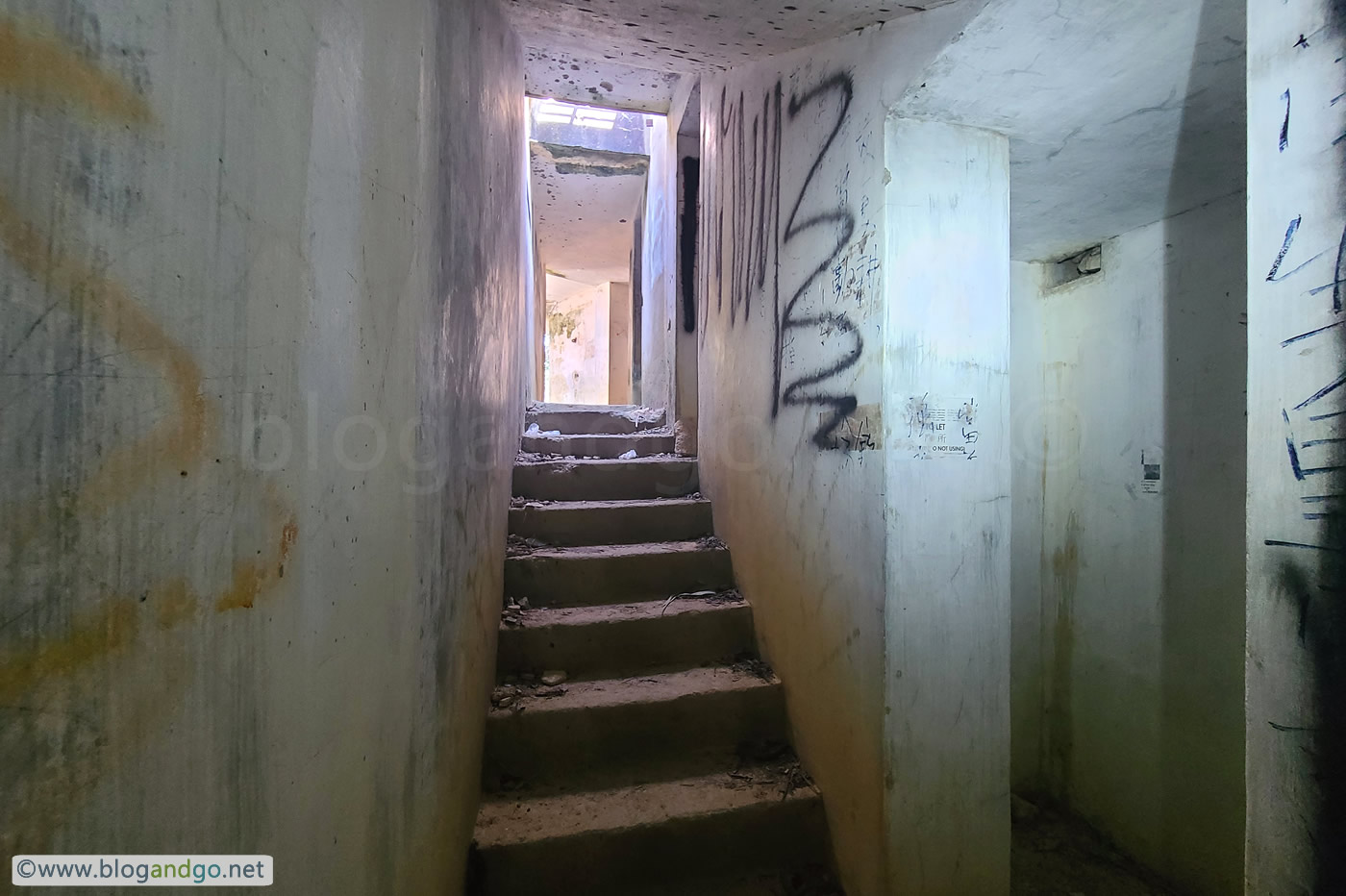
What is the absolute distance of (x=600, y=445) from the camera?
11.3 ft

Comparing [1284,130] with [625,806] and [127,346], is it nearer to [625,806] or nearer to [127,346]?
[127,346]

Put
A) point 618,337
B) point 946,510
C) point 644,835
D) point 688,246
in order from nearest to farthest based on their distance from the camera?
point 946,510 → point 644,835 → point 688,246 → point 618,337

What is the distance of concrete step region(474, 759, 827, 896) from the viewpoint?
1.55 metres

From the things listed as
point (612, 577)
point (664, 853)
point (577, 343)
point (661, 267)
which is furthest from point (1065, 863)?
point (577, 343)

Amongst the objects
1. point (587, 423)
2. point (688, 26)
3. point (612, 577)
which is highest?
point (688, 26)

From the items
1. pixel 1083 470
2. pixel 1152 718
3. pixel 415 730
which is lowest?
pixel 1152 718

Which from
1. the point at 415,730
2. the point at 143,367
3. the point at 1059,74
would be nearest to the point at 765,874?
the point at 415,730

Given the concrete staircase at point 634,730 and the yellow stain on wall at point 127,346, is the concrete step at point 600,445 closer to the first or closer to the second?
the concrete staircase at point 634,730

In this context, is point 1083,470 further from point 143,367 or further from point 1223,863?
point 143,367

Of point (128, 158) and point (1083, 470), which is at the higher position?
point (128, 158)

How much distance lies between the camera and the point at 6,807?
336 mm

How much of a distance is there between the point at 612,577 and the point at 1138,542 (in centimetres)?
223

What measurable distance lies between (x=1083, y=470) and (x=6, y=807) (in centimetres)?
316

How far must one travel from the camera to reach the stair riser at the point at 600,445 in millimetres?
3348
